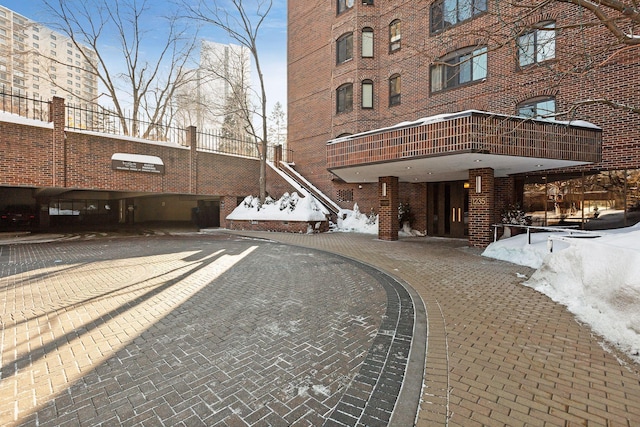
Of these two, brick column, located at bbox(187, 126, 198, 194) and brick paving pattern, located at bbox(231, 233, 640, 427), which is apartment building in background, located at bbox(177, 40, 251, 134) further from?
brick paving pattern, located at bbox(231, 233, 640, 427)

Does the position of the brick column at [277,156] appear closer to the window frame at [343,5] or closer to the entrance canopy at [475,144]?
the window frame at [343,5]

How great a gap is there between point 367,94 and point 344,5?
644cm

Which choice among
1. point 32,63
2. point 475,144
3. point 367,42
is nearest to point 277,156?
point 367,42

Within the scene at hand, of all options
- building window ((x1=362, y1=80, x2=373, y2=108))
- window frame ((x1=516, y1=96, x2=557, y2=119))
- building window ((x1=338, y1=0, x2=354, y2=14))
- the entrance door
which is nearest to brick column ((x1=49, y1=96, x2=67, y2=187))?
building window ((x1=362, y1=80, x2=373, y2=108))

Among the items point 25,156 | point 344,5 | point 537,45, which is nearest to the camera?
point 537,45

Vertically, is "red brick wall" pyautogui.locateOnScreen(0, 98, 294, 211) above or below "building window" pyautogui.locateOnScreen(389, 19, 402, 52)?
below

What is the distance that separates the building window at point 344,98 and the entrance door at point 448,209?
7.69 m

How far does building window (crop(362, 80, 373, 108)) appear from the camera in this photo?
18.7 meters

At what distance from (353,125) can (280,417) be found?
18.2 metres

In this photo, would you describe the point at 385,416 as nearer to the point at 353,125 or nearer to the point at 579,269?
the point at 579,269

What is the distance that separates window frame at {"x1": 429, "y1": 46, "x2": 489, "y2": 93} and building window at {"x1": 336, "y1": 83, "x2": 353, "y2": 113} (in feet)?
17.4

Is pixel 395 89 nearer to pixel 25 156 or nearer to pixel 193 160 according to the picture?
pixel 193 160

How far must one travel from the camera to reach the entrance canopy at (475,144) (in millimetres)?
8469

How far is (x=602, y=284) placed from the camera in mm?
4586
